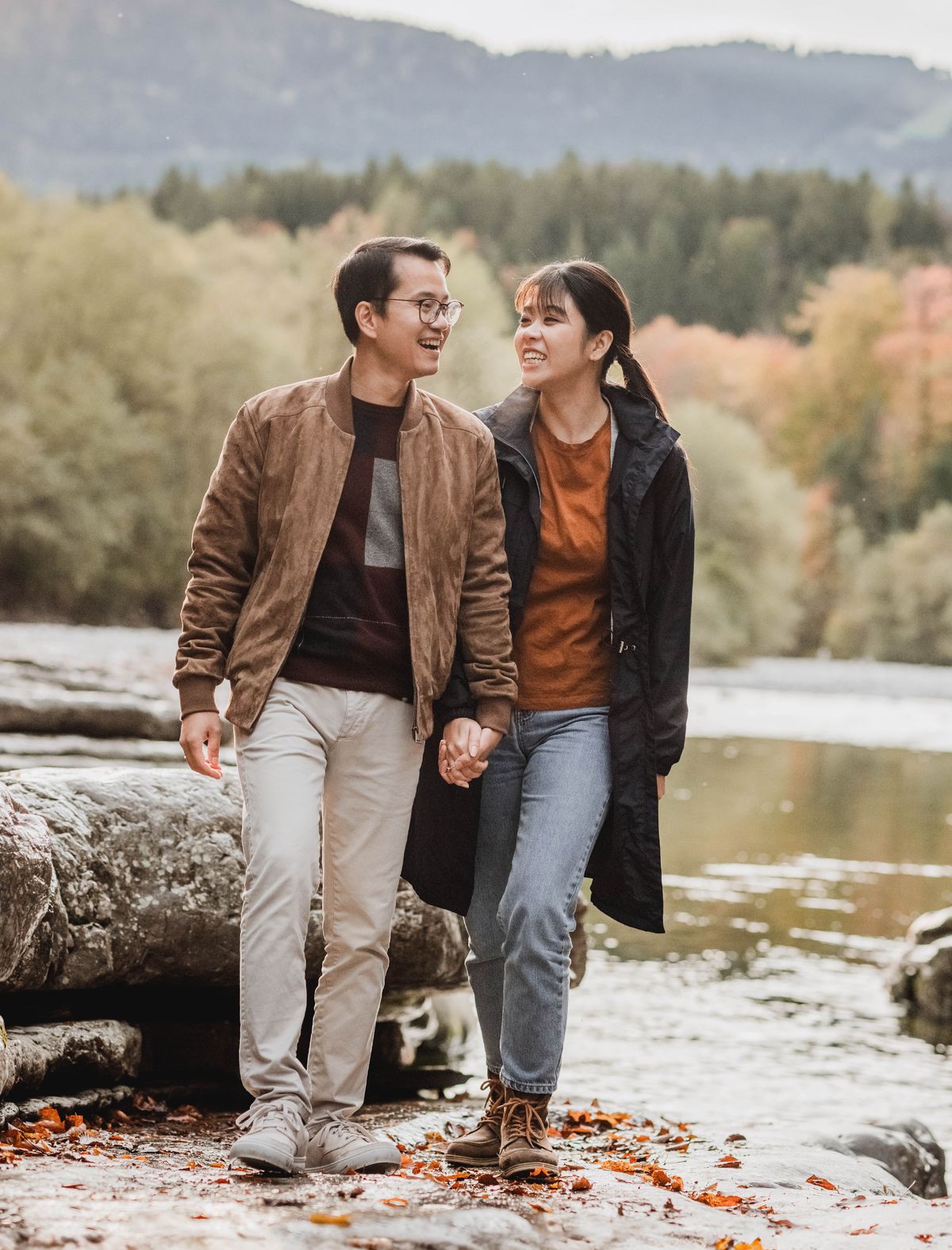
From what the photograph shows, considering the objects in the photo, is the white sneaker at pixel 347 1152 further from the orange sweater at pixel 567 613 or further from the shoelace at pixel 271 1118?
the orange sweater at pixel 567 613

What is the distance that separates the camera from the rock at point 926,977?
860 centimetres

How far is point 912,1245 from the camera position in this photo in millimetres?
3314

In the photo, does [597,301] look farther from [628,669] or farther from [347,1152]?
[347,1152]

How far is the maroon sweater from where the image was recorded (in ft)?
12.5

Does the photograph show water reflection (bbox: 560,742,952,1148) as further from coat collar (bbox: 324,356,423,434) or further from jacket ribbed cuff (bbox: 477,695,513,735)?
coat collar (bbox: 324,356,423,434)

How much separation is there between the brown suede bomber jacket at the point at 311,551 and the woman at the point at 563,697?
111 mm

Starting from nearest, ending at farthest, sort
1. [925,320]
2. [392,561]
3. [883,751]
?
[392,561] < [883,751] < [925,320]

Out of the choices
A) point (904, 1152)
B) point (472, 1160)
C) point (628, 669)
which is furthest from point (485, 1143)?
point (904, 1152)

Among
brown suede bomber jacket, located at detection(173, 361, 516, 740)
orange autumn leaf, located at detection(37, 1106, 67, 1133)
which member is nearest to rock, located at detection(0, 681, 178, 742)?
orange autumn leaf, located at detection(37, 1106, 67, 1133)

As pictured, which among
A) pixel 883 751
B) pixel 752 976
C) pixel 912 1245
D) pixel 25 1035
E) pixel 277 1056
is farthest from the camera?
pixel 883 751

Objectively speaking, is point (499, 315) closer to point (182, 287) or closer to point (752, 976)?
point (182, 287)

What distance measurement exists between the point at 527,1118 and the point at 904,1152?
7.64ft

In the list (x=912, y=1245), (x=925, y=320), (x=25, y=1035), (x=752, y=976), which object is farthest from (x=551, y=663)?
(x=925, y=320)

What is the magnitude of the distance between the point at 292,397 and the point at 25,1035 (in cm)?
194
